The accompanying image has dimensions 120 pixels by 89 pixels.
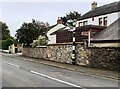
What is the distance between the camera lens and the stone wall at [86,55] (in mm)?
17967

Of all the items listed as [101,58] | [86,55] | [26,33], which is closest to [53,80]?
[101,58]

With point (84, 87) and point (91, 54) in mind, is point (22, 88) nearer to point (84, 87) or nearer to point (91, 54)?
point (84, 87)

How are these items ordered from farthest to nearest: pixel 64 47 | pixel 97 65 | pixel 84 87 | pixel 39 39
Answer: pixel 39 39 < pixel 64 47 < pixel 97 65 < pixel 84 87

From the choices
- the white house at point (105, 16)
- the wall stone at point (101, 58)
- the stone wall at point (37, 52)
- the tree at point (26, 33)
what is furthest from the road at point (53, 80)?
the tree at point (26, 33)

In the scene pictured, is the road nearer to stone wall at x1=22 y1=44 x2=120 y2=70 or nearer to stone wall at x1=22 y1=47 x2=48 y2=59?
stone wall at x1=22 y1=44 x2=120 y2=70

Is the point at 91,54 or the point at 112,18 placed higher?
the point at 112,18

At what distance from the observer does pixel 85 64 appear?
20.5 meters

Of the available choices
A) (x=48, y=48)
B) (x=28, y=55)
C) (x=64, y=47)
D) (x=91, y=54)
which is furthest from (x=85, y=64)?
(x=28, y=55)

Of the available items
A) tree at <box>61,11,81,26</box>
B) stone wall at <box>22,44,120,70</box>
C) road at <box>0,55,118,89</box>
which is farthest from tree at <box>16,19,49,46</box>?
tree at <box>61,11,81,26</box>

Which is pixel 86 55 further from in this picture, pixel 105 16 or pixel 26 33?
pixel 26 33

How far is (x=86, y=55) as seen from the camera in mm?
20594

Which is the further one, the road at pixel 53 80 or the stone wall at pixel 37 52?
the stone wall at pixel 37 52

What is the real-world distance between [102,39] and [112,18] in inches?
445

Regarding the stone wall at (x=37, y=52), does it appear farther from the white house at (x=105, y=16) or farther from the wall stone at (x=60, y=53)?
the white house at (x=105, y=16)
